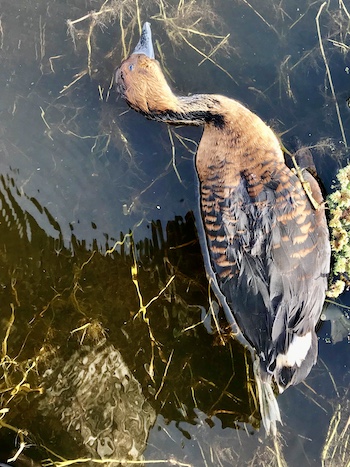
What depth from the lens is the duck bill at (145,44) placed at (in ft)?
7.55

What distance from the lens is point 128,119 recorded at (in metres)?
2.57

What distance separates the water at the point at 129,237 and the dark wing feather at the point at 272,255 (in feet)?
1.40

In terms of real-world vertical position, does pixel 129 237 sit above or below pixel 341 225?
above

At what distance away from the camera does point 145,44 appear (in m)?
2.32

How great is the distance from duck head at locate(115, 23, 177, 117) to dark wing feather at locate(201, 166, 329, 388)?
0.54 metres

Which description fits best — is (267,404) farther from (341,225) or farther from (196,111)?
(196,111)

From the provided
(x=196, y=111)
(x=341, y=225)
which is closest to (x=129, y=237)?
(x=196, y=111)

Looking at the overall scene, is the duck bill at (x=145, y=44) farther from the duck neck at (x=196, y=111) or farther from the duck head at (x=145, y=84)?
the duck neck at (x=196, y=111)

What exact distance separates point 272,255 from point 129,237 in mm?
990

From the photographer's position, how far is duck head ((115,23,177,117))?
2.23m

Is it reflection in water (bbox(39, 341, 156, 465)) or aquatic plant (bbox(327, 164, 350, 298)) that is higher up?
aquatic plant (bbox(327, 164, 350, 298))

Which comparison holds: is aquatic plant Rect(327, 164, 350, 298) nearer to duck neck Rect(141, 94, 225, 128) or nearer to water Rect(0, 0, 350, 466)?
water Rect(0, 0, 350, 466)

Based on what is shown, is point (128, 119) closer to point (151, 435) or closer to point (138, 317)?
point (138, 317)

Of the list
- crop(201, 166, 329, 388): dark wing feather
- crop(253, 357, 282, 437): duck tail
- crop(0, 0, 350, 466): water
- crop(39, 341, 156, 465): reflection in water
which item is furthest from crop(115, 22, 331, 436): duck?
crop(39, 341, 156, 465): reflection in water
